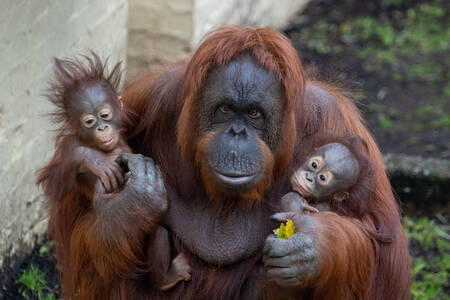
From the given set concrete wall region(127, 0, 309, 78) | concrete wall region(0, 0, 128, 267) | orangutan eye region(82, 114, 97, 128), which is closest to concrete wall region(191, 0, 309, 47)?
concrete wall region(127, 0, 309, 78)

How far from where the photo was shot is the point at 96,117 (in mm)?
3551

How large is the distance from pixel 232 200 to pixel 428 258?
7.05 ft

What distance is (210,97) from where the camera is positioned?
331cm

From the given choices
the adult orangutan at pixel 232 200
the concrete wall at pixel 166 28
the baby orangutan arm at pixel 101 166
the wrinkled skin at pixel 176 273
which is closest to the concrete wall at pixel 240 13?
the concrete wall at pixel 166 28

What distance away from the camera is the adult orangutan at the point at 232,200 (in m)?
3.27

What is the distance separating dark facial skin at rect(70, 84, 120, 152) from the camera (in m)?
3.53

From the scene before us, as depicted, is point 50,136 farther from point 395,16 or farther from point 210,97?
point 395,16

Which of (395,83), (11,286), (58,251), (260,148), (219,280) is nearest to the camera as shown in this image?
(260,148)

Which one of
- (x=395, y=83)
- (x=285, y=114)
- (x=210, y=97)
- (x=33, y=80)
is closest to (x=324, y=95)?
(x=285, y=114)

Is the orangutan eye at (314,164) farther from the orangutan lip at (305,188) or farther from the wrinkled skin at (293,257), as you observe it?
the wrinkled skin at (293,257)

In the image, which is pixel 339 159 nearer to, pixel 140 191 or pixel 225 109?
pixel 225 109

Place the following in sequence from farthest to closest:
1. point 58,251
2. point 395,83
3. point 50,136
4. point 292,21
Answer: point 292,21 → point 395,83 → point 50,136 → point 58,251

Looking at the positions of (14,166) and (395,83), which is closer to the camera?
(14,166)

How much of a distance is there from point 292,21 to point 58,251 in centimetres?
570
